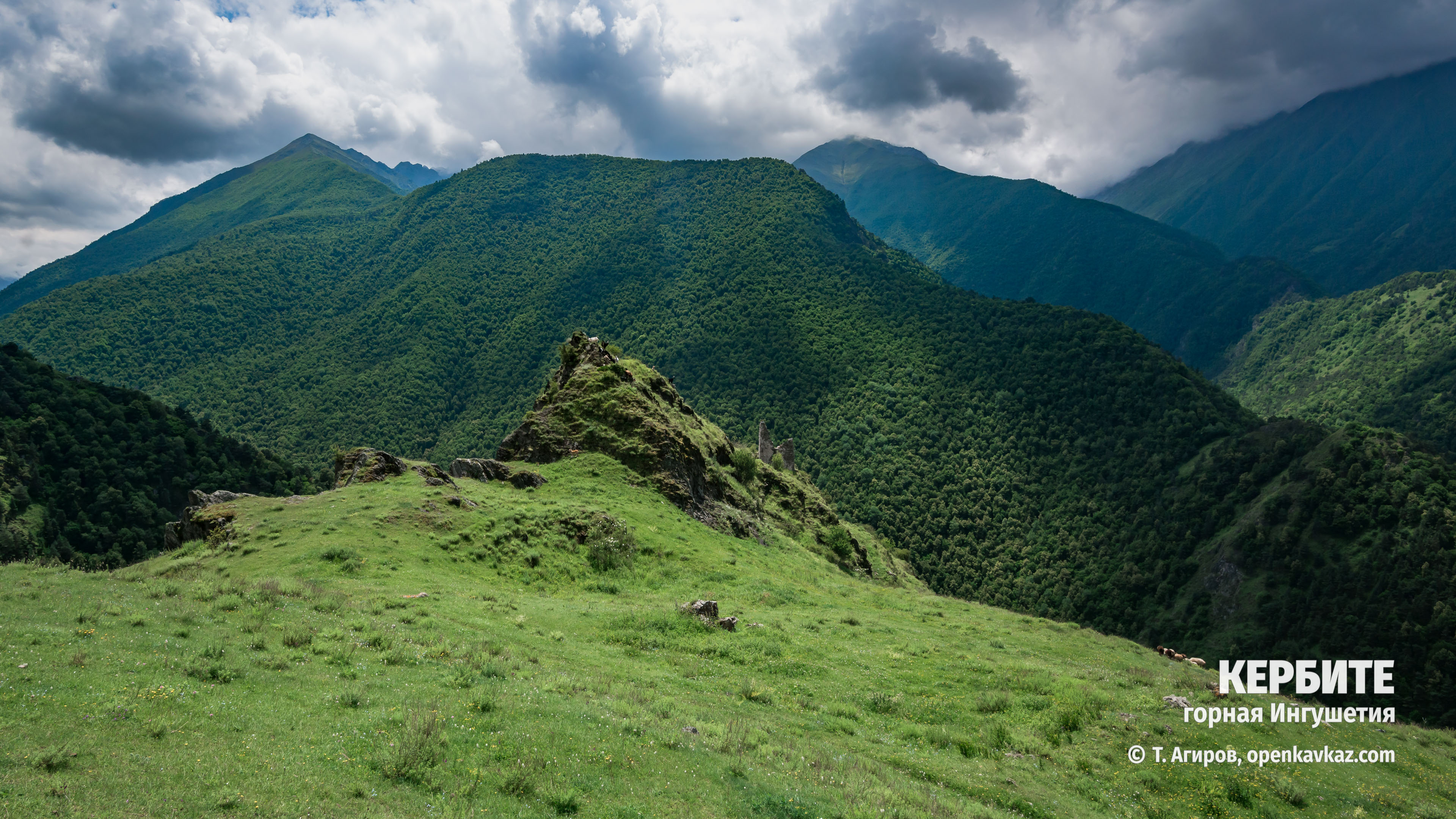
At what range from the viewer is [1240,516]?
108125mm

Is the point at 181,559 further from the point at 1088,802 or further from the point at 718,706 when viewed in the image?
the point at 1088,802

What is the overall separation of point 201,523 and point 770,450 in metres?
75.1

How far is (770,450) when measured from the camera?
97812mm

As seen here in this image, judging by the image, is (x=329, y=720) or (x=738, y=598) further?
(x=738, y=598)

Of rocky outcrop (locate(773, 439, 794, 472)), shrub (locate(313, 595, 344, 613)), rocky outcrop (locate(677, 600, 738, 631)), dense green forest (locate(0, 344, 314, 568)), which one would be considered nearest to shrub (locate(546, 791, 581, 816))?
shrub (locate(313, 595, 344, 613))

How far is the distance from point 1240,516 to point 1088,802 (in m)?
125

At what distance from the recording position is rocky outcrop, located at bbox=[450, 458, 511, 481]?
42.4 m

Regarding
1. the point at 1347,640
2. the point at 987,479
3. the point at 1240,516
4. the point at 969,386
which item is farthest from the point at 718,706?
the point at 969,386

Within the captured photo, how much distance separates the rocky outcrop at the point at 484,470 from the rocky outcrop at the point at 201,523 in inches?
497

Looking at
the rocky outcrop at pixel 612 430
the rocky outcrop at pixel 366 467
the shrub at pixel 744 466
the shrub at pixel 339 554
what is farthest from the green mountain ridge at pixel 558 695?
the shrub at pixel 744 466

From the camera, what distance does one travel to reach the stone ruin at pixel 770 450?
95.8 m

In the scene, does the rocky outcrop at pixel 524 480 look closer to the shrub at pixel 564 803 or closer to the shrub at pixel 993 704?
the shrub at pixel 993 704

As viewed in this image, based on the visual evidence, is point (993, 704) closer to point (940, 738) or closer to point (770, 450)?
point (940, 738)

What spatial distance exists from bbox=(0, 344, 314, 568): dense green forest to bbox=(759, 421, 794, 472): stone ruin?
239 feet
